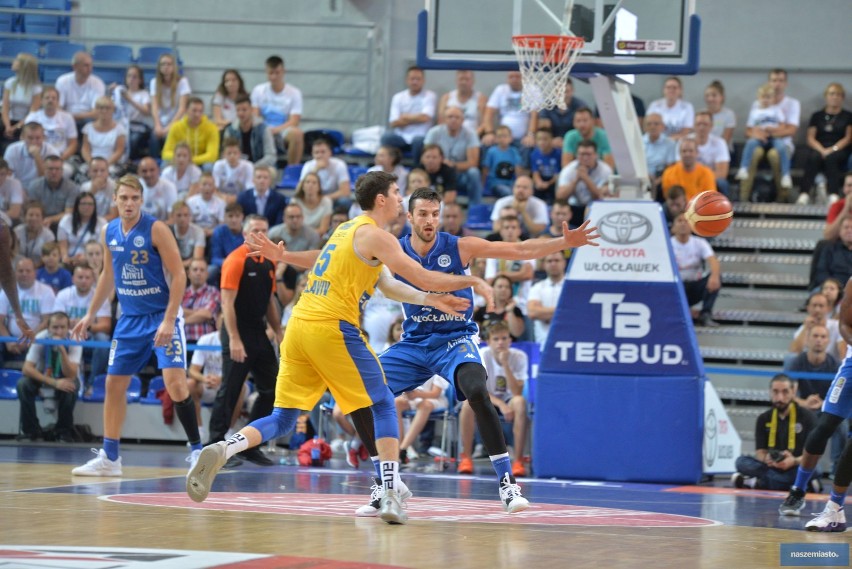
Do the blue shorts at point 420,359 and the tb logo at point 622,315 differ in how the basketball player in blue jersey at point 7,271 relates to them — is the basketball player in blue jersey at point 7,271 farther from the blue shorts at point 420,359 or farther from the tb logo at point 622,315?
the tb logo at point 622,315

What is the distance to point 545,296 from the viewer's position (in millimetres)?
14547

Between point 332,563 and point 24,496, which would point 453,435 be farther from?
point 332,563

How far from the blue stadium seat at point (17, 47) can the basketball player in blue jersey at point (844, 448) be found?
15.6 metres

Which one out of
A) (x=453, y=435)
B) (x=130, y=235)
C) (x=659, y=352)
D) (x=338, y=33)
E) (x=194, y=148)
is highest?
(x=338, y=33)

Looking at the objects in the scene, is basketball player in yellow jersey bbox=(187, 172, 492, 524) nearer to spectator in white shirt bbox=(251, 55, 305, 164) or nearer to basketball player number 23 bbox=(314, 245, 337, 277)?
basketball player number 23 bbox=(314, 245, 337, 277)

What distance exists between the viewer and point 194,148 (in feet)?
60.6

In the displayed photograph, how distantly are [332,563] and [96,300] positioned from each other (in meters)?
5.66

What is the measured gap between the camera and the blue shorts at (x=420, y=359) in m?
8.73

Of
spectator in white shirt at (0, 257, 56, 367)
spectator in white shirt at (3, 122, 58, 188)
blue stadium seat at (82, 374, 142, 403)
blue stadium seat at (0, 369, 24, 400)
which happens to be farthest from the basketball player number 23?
spectator in white shirt at (3, 122, 58, 188)

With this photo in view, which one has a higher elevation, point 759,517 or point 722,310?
point 722,310

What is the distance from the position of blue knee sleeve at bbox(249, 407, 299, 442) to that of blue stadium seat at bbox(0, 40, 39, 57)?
14690 millimetres

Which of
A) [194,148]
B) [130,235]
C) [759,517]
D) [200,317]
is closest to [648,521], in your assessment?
[759,517]

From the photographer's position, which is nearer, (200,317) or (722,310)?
(200,317)

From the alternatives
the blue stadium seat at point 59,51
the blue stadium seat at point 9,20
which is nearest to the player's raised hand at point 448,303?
the blue stadium seat at point 59,51
